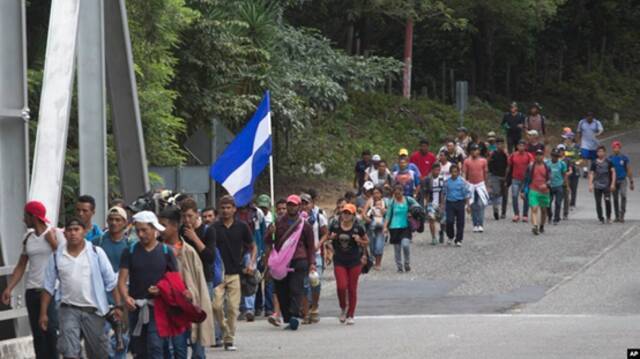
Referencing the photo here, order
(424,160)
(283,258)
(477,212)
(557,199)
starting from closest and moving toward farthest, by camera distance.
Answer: (283,258)
(477,212)
(557,199)
(424,160)

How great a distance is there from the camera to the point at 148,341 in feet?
40.8

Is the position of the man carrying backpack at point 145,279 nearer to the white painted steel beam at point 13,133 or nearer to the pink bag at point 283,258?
the white painted steel beam at point 13,133

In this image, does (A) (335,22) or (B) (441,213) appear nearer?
(B) (441,213)

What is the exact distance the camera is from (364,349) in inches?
587

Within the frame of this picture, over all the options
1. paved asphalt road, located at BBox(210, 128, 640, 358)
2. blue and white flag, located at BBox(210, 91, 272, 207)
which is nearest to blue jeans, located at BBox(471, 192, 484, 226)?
paved asphalt road, located at BBox(210, 128, 640, 358)

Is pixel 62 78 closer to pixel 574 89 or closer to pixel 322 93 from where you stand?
pixel 322 93

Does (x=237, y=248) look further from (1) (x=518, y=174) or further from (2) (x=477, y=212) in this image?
(1) (x=518, y=174)

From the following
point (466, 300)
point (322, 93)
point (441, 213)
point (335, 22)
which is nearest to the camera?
point (466, 300)

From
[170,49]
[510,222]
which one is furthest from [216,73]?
[510,222]

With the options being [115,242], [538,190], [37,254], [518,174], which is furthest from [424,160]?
[37,254]

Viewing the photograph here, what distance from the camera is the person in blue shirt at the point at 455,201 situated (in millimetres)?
26984

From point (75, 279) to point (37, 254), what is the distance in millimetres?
751

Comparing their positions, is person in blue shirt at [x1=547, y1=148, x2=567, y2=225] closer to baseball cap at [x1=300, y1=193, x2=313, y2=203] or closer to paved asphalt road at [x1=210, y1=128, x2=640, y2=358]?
paved asphalt road at [x1=210, y1=128, x2=640, y2=358]

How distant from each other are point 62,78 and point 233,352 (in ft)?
10.9
